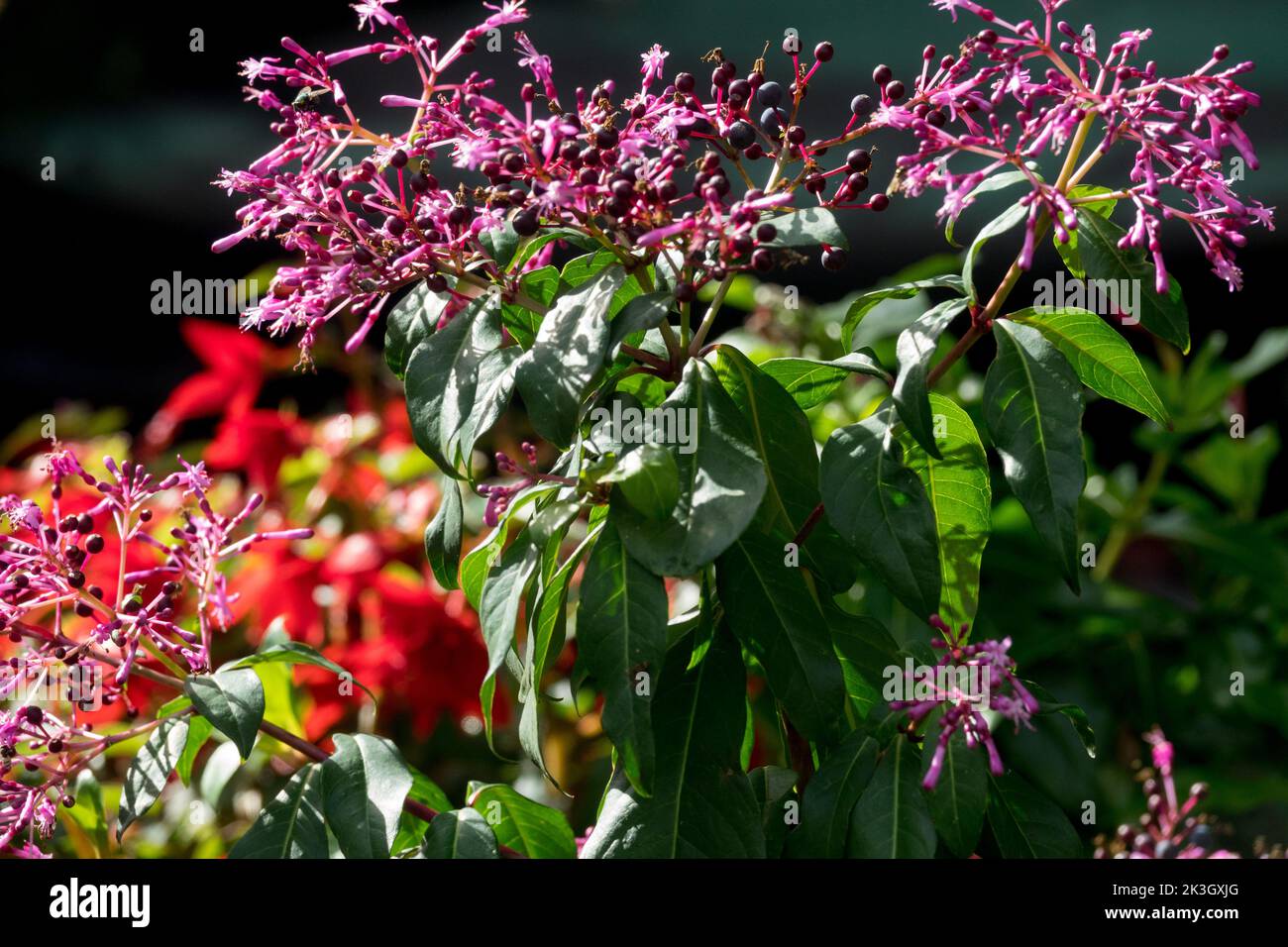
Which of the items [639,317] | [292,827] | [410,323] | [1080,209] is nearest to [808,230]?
[639,317]

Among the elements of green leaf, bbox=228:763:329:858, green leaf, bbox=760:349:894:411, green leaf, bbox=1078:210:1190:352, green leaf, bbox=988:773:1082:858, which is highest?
green leaf, bbox=1078:210:1190:352

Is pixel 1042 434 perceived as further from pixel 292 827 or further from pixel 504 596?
pixel 292 827

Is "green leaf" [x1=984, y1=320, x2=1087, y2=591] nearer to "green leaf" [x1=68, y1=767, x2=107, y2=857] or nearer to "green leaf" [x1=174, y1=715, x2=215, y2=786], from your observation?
"green leaf" [x1=174, y1=715, x2=215, y2=786]

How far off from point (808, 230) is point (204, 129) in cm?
338

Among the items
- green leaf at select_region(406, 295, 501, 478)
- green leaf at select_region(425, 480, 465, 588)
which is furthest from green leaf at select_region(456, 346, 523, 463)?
green leaf at select_region(425, 480, 465, 588)

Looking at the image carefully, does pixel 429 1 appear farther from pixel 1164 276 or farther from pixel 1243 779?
pixel 1164 276

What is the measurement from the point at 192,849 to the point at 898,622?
109 cm

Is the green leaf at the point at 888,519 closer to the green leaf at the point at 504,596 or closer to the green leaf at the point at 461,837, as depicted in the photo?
the green leaf at the point at 504,596

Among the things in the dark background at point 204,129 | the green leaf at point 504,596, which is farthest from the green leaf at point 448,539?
the dark background at point 204,129

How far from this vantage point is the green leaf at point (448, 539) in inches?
35.9

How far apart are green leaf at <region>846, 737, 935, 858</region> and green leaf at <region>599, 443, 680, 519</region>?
236mm

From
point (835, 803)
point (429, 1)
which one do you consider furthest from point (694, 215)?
point (429, 1)

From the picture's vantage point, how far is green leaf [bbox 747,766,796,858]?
3.02 feet

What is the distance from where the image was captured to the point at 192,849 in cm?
185
